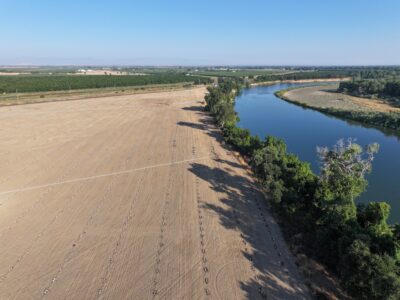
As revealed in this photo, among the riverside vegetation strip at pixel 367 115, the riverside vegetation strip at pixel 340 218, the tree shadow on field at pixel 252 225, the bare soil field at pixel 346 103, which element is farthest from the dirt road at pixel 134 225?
the bare soil field at pixel 346 103

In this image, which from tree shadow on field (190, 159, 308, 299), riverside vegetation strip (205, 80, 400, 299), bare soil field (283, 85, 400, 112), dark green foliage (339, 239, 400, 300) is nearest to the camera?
dark green foliage (339, 239, 400, 300)

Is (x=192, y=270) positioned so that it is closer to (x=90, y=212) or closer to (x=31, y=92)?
(x=90, y=212)

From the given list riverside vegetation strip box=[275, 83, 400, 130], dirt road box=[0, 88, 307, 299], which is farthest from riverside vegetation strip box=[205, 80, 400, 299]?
riverside vegetation strip box=[275, 83, 400, 130]

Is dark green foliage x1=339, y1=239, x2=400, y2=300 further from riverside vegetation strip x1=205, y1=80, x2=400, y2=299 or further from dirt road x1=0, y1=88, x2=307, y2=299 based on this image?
dirt road x1=0, y1=88, x2=307, y2=299

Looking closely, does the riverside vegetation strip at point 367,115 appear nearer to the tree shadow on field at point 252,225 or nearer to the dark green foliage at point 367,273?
the tree shadow on field at point 252,225

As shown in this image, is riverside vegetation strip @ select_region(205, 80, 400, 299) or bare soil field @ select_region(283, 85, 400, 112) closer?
riverside vegetation strip @ select_region(205, 80, 400, 299)

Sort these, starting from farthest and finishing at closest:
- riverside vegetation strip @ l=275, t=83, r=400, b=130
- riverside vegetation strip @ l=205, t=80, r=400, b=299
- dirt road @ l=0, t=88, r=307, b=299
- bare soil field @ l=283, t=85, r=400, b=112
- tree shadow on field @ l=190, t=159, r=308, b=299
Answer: bare soil field @ l=283, t=85, r=400, b=112
riverside vegetation strip @ l=275, t=83, r=400, b=130
dirt road @ l=0, t=88, r=307, b=299
tree shadow on field @ l=190, t=159, r=308, b=299
riverside vegetation strip @ l=205, t=80, r=400, b=299

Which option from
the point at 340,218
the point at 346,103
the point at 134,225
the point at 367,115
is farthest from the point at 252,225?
→ the point at 346,103

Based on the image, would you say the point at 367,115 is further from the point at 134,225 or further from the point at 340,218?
the point at 134,225
